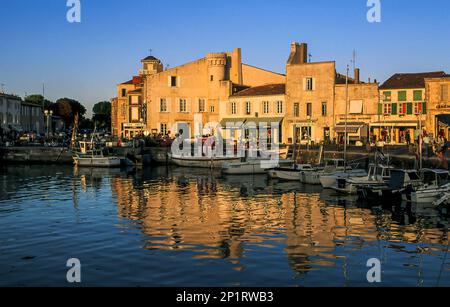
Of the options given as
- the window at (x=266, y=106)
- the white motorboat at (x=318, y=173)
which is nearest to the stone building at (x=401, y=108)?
the window at (x=266, y=106)

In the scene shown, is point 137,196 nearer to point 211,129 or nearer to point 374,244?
point 374,244

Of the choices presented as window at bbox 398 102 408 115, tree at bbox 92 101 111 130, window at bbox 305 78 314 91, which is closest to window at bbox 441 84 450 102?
window at bbox 398 102 408 115

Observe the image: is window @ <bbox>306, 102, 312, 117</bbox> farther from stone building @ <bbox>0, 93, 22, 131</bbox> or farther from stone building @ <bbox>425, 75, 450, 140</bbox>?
stone building @ <bbox>0, 93, 22, 131</bbox>

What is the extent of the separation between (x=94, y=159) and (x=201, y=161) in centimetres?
1251

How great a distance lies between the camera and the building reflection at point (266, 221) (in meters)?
20.9

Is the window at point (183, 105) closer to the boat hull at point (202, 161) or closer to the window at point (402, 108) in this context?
the boat hull at point (202, 161)

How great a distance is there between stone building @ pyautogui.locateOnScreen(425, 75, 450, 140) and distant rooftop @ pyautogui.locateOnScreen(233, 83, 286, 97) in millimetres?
18395

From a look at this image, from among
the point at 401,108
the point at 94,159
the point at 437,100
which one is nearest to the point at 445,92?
the point at 437,100

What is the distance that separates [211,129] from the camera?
76.6 m

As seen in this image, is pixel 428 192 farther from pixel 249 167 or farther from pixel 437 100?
pixel 437 100

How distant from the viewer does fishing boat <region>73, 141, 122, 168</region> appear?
Answer: 62.4m
